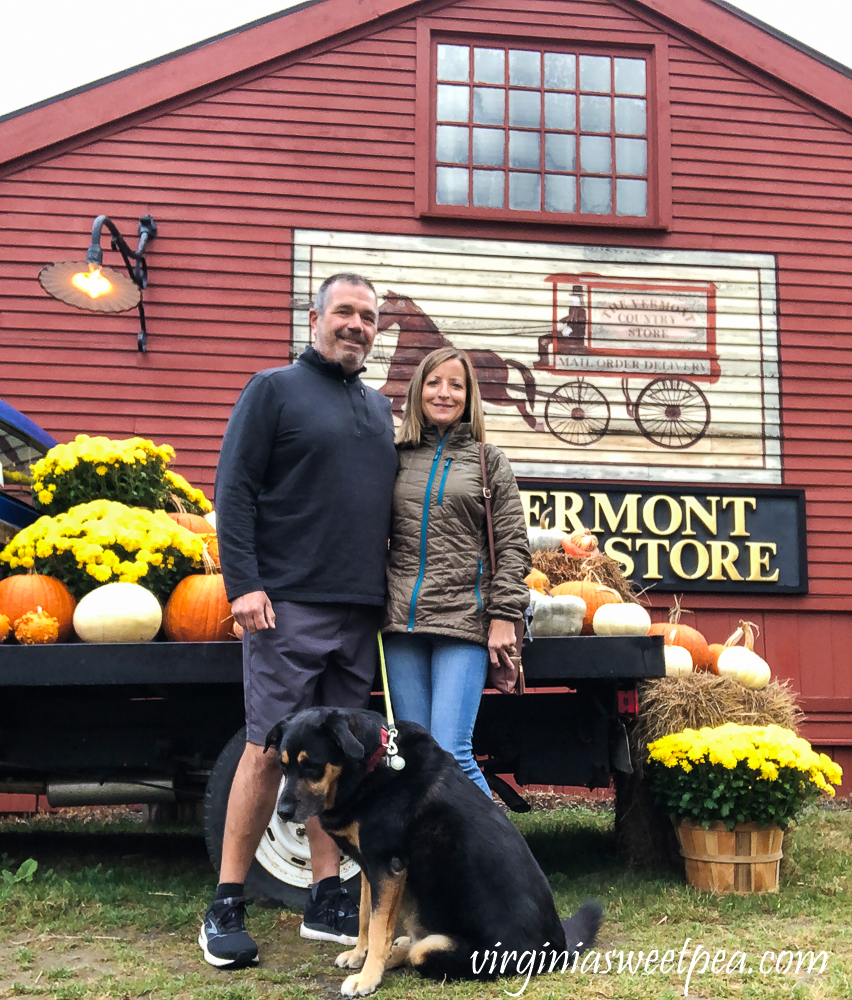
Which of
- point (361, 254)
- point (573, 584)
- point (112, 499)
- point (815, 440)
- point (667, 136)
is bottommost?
point (573, 584)

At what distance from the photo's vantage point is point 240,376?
8039 mm

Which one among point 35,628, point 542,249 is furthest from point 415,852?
point 542,249

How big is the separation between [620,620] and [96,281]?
14.6 feet

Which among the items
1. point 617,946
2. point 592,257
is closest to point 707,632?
point 592,257

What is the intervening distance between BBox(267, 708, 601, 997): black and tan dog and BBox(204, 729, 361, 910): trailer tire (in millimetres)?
892

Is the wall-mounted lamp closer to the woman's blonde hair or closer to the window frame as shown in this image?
the window frame

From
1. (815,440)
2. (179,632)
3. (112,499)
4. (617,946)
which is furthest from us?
(815,440)

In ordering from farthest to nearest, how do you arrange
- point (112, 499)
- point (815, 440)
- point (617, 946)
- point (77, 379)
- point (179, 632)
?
point (815, 440)
point (77, 379)
point (112, 499)
point (179, 632)
point (617, 946)

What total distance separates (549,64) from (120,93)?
388 cm

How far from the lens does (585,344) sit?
8.39 m

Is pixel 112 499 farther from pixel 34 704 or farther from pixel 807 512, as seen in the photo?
pixel 807 512

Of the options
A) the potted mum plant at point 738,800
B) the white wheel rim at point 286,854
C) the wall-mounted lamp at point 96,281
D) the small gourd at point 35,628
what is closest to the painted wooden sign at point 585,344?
the wall-mounted lamp at point 96,281

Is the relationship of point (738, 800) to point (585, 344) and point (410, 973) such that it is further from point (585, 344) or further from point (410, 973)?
point (585, 344)

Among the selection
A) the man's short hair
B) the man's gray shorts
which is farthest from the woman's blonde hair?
the man's gray shorts
